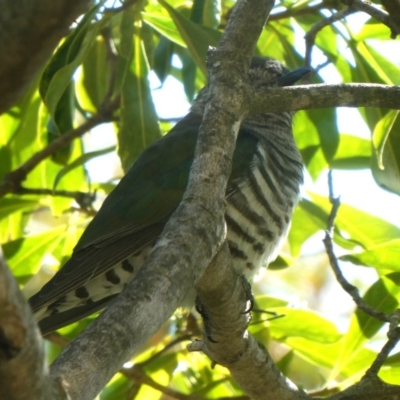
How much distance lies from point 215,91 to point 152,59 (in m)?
1.24

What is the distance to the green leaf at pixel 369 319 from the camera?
9.02ft

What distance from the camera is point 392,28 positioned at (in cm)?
223

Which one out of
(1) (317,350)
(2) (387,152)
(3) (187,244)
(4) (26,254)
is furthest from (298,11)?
(3) (187,244)

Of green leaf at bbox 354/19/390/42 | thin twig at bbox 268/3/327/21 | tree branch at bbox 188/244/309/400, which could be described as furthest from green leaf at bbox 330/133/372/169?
tree branch at bbox 188/244/309/400

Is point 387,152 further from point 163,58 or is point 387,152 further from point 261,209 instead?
point 163,58

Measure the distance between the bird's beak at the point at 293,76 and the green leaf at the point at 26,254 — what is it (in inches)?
47.8

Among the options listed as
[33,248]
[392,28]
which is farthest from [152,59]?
[392,28]

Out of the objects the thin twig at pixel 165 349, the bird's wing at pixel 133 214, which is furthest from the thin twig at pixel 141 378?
the bird's wing at pixel 133 214

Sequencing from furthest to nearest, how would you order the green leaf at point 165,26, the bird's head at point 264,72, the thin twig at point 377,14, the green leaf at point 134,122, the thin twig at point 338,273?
the bird's head at point 264,72
the green leaf at point 165,26
the green leaf at point 134,122
the thin twig at point 338,273
the thin twig at point 377,14

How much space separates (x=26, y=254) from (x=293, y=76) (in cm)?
133

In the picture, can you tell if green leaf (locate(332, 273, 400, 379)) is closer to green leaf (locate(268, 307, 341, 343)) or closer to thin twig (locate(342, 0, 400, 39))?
green leaf (locate(268, 307, 341, 343))

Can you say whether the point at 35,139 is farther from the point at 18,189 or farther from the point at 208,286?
the point at 208,286

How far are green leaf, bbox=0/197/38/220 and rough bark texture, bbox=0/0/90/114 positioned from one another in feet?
8.51

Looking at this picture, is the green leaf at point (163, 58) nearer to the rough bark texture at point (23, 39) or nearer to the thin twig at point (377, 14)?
the thin twig at point (377, 14)
